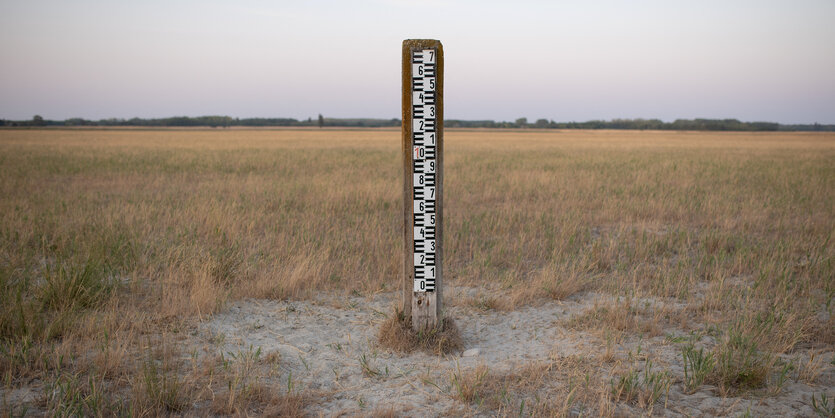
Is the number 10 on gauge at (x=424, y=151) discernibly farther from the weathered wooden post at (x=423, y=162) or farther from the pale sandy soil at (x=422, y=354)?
the pale sandy soil at (x=422, y=354)

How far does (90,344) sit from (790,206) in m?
12.8

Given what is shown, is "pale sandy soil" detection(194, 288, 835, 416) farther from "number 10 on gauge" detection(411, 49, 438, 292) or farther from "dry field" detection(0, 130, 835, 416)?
"number 10 on gauge" detection(411, 49, 438, 292)

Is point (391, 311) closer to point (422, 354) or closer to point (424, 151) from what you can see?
point (422, 354)

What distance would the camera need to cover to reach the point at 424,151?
154 inches

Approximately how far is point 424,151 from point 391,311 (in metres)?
1.87

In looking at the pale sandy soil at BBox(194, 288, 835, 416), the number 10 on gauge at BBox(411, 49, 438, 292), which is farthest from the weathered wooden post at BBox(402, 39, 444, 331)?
the pale sandy soil at BBox(194, 288, 835, 416)

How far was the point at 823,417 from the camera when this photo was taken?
313cm

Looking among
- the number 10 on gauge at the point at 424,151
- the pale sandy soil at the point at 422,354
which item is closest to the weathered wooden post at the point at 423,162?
the number 10 on gauge at the point at 424,151

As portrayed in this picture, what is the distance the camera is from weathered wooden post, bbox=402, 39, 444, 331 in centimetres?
389

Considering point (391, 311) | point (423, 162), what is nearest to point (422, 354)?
point (391, 311)

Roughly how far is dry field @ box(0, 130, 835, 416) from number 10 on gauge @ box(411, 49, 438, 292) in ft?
3.29

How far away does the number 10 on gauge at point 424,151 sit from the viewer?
3891mm

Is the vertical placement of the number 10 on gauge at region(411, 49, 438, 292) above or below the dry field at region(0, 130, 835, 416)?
above

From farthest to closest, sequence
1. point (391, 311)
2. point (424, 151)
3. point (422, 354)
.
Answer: point (391, 311)
point (422, 354)
point (424, 151)
